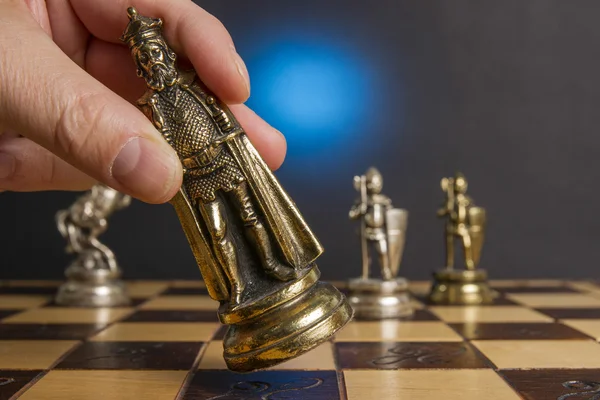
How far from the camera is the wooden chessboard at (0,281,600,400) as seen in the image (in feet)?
3.57

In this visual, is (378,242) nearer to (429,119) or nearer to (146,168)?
(429,119)

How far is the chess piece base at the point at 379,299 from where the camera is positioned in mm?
1779

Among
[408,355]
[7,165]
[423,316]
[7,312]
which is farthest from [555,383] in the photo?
[7,312]

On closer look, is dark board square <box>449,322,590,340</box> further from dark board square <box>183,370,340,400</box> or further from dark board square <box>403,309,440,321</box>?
dark board square <box>183,370,340,400</box>

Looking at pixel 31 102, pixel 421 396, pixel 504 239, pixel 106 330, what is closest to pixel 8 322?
pixel 106 330

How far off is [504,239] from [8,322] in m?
1.62

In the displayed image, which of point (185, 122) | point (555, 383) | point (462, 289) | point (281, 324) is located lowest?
point (462, 289)

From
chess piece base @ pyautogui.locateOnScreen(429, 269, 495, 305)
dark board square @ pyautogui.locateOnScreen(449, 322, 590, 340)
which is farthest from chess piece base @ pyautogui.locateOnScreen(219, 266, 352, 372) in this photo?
chess piece base @ pyautogui.locateOnScreen(429, 269, 495, 305)

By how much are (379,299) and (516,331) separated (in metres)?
0.36

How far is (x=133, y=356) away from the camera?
133cm

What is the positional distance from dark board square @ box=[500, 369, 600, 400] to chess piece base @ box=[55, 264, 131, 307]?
1.16 m

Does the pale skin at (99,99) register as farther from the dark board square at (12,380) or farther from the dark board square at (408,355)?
the dark board square at (408,355)

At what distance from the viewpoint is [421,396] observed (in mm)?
1055

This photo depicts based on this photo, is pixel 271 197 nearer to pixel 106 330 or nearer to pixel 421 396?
pixel 421 396
